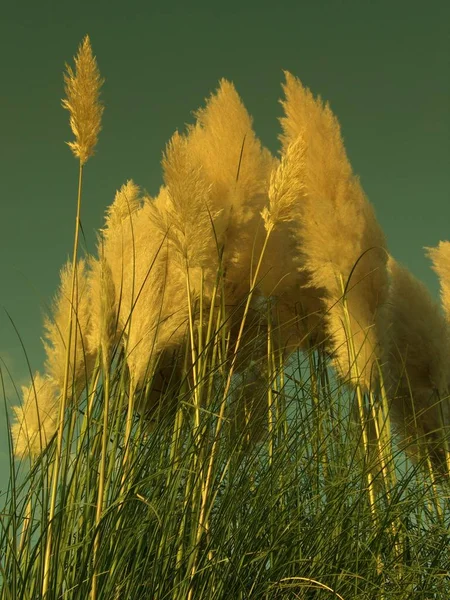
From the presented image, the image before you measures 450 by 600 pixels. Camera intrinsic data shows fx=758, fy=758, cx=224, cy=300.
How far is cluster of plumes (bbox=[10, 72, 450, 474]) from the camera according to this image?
8.89ft

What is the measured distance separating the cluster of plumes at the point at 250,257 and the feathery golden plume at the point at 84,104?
1.20 ft

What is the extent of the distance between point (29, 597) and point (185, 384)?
40.5 inches

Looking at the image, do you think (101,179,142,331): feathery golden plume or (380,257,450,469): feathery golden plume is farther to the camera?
(380,257,450,469): feathery golden plume

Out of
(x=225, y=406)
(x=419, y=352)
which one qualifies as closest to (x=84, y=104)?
(x=225, y=406)

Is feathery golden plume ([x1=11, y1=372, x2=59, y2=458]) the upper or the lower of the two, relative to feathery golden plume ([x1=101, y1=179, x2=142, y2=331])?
lower

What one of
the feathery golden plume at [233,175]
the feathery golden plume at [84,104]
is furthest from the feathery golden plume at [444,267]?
the feathery golden plume at [84,104]

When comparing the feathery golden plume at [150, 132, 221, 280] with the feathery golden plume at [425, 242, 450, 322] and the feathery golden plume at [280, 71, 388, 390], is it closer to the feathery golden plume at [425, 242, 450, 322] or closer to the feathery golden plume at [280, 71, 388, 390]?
the feathery golden plume at [280, 71, 388, 390]

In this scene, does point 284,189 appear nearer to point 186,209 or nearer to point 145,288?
point 186,209

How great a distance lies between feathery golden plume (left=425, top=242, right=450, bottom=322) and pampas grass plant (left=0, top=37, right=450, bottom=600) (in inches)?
40.5

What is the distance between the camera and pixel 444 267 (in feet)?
15.1

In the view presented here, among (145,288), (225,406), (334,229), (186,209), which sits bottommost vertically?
(225,406)

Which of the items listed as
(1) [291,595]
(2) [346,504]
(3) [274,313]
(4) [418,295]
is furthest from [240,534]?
(4) [418,295]

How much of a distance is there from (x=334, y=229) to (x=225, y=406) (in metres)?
1.32

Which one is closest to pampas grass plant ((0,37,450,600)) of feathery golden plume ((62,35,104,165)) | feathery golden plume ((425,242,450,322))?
feathery golden plume ((62,35,104,165))
